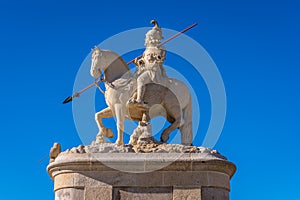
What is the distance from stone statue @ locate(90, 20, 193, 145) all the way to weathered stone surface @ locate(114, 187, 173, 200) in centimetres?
185

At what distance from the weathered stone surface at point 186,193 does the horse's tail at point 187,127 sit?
1920 millimetres

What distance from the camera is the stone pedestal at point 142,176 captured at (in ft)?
45.8

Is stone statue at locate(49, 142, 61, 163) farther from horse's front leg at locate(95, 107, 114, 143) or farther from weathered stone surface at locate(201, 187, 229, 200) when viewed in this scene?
weathered stone surface at locate(201, 187, 229, 200)

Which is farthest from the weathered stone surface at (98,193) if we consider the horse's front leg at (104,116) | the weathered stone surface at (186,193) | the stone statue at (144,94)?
the horse's front leg at (104,116)

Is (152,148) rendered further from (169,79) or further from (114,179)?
(169,79)

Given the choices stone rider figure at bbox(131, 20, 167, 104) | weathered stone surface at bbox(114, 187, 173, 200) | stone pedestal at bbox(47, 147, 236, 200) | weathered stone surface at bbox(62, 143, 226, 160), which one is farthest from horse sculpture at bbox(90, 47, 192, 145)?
weathered stone surface at bbox(114, 187, 173, 200)

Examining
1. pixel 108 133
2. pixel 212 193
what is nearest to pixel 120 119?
pixel 108 133

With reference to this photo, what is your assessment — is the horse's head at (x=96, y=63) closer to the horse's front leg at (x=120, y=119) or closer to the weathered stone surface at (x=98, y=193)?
the horse's front leg at (x=120, y=119)

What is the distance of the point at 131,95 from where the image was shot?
615 inches

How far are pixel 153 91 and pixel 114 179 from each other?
9.08 ft

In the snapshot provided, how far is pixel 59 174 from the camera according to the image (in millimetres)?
14539

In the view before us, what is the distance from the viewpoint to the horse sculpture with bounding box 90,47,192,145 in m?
15.5

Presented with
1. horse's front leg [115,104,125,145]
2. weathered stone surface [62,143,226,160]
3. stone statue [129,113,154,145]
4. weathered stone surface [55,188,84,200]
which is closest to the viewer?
weathered stone surface [55,188,84,200]

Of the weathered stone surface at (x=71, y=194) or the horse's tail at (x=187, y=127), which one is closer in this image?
the weathered stone surface at (x=71, y=194)
